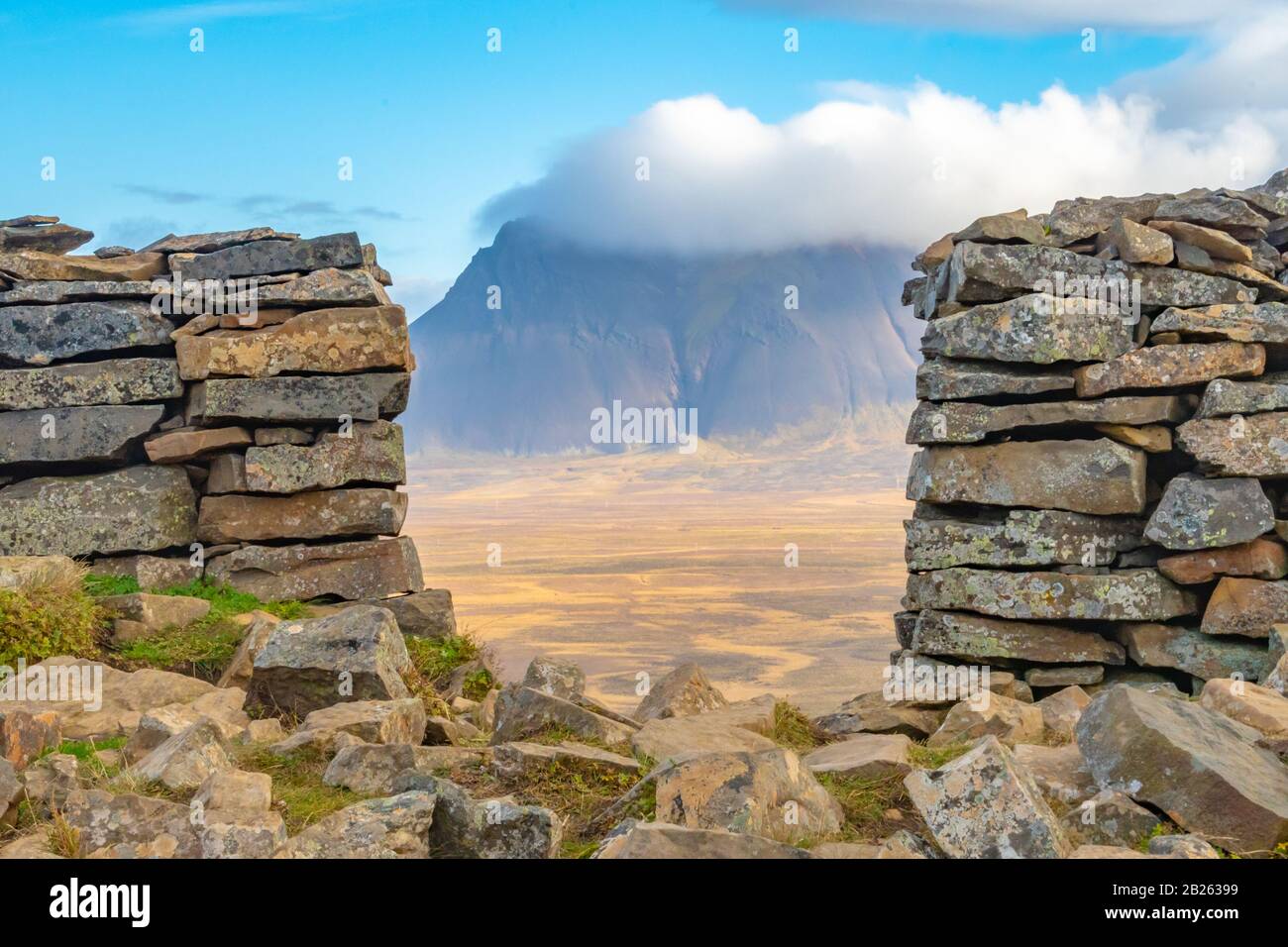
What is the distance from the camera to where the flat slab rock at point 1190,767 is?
6.70 metres

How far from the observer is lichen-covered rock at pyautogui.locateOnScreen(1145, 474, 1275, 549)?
1432 centimetres

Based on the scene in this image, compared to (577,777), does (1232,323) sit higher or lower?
higher

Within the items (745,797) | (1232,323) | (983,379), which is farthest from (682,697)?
(1232,323)

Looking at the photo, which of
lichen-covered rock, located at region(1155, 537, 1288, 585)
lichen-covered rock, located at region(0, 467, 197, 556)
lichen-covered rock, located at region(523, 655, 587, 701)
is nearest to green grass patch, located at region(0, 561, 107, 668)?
lichen-covered rock, located at region(0, 467, 197, 556)

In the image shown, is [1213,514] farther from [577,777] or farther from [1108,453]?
[577,777]

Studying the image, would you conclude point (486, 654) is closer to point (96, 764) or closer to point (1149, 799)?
point (96, 764)

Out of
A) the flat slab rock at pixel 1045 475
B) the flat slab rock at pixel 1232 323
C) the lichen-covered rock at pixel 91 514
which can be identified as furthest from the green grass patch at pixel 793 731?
the lichen-covered rock at pixel 91 514

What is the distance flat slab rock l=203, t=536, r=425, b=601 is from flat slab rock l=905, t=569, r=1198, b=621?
23.0 feet

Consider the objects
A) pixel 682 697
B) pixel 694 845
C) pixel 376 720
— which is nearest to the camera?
pixel 694 845

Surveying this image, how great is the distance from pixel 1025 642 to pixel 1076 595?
841 millimetres

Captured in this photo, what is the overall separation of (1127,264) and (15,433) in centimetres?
1413

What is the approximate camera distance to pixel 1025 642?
49.5ft

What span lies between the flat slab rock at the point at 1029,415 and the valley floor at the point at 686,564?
20.8 feet

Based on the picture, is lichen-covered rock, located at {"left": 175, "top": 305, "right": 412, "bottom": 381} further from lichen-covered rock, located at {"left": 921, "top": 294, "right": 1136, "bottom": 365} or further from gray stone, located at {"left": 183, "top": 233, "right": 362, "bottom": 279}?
lichen-covered rock, located at {"left": 921, "top": 294, "right": 1136, "bottom": 365}
